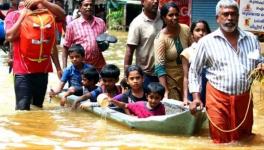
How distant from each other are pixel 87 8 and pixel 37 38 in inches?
52.1

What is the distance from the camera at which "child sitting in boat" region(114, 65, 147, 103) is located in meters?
7.07

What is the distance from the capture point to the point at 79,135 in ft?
22.1

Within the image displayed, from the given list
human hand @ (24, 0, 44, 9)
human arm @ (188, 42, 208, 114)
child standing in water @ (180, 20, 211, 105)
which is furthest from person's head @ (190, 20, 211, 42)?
human hand @ (24, 0, 44, 9)

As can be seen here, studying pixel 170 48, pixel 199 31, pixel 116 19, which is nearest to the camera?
pixel 199 31

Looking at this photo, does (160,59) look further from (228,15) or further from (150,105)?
(228,15)

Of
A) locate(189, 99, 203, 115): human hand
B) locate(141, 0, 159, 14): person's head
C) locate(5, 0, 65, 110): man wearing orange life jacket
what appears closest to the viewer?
locate(189, 99, 203, 115): human hand

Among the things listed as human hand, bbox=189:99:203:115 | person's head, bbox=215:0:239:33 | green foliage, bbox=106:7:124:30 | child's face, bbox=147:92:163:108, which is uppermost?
person's head, bbox=215:0:239:33

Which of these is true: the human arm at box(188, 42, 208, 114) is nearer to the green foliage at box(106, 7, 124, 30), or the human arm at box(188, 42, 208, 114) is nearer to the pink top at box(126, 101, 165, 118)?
the pink top at box(126, 101, 165, 118)

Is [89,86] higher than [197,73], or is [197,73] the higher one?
[197,73]

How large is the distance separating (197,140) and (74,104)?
223 cm

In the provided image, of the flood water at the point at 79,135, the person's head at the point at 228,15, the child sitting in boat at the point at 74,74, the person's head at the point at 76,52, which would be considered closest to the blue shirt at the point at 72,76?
the child sitting in boat at the point at 74,74

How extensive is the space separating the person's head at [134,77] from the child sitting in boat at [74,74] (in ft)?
4.54

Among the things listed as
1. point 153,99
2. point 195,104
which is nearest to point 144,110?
point 153,99

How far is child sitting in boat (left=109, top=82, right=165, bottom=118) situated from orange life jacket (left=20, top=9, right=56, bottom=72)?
1144 millimetres
